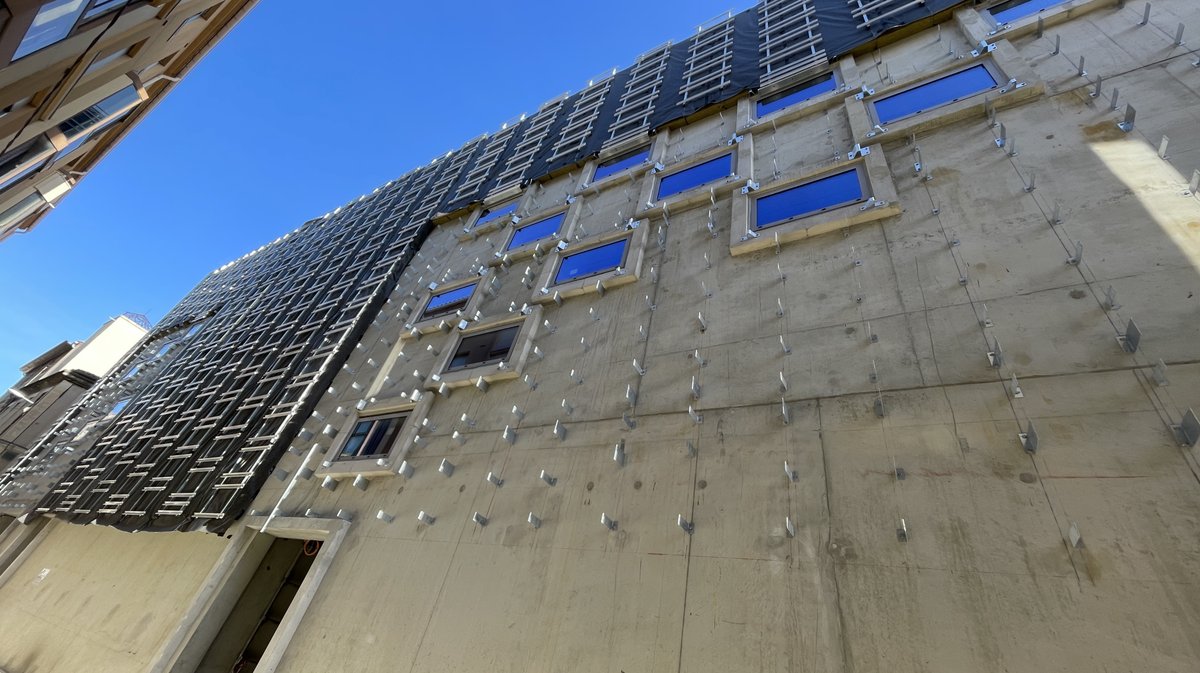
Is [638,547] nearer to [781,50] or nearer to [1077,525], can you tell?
[1077,525]

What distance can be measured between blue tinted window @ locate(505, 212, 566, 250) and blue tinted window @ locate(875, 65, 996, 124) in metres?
10.2

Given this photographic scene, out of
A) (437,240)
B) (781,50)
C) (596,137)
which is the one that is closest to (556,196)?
(596,137)

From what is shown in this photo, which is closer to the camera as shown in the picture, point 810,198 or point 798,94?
point 810,198

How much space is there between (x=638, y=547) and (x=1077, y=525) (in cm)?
523

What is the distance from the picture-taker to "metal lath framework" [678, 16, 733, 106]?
59.5ft

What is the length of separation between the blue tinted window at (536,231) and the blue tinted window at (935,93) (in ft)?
33.4

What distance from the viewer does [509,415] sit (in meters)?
10.7

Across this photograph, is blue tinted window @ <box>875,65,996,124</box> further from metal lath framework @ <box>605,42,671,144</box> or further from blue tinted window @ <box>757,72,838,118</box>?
metal lath framework @ <box>605,42,671,144</box>

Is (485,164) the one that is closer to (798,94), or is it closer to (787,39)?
(787,39)

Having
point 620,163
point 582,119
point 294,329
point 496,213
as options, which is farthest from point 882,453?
point 294,329

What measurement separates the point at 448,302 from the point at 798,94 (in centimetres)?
1407

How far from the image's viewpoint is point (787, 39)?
18000mm

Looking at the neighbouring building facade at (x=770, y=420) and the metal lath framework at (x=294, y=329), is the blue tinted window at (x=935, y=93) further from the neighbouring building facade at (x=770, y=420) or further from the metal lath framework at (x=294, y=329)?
the metal lath framework at (x=294, y=329)

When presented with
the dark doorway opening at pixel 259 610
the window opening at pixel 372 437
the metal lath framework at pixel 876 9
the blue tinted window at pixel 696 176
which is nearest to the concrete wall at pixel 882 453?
the window opening at pixel 372 437
